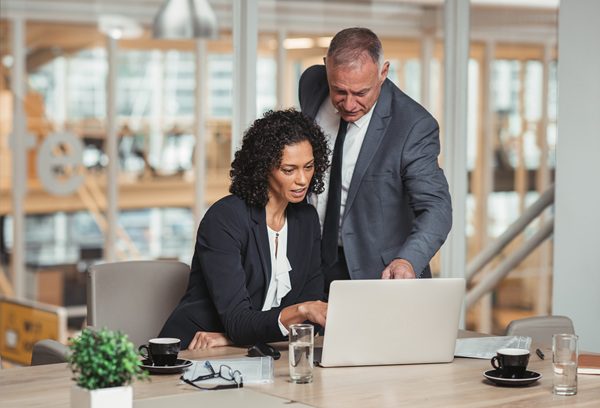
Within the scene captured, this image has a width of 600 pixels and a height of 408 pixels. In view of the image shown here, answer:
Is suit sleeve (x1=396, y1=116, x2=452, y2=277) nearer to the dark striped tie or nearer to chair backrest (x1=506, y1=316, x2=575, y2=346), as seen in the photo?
the dark striped tie

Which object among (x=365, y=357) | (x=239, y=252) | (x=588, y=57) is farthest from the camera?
(x=588, y=57)

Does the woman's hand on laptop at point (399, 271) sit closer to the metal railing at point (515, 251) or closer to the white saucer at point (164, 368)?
the white saucer at point (164, 368)

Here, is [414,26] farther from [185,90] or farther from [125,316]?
[125,316]

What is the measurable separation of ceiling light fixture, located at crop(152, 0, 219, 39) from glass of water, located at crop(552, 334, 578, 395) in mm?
3863

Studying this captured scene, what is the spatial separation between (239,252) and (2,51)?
3.63 metres

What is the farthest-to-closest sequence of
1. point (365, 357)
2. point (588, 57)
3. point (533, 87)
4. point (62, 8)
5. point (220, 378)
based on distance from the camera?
point (533, 87), point (62, 8), point (588, 57), point (365, 357), point (220, 378)

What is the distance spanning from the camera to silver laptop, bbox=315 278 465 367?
2631 mm

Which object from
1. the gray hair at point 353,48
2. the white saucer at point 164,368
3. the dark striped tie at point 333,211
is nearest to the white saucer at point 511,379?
the white saucer at point 164,368

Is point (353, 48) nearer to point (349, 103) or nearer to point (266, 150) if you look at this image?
point (349, 103)

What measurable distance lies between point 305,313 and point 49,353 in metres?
1.03

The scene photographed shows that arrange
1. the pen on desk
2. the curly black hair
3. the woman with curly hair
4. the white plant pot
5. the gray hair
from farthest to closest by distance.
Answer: the gray hair, the curly black hair, the woman with curly hair, the pen on desk, the white plant pot

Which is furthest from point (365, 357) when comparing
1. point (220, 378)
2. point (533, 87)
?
point (533, 87)

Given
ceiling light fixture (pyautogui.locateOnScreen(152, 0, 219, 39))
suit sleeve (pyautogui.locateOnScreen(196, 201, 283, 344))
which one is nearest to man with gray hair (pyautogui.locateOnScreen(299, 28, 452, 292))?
suit sleeve (pyautogui.locateOnScreen(196, 201, 283, 344))

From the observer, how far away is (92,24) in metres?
6.31
